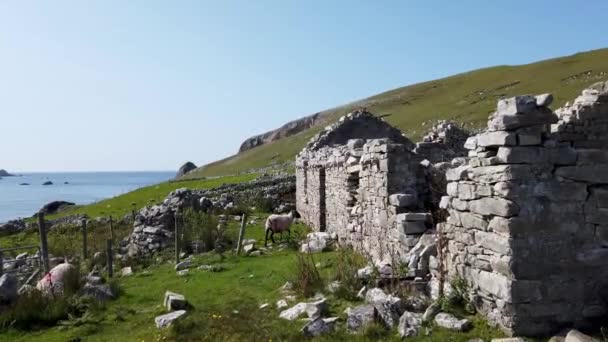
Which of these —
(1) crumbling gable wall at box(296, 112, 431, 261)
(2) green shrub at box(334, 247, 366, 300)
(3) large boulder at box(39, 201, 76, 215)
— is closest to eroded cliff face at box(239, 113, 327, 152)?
(3) large boulder at box(39, 201, 76, 215)

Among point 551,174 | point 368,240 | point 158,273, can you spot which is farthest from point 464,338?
point 158,273

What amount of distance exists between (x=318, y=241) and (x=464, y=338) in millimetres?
8814

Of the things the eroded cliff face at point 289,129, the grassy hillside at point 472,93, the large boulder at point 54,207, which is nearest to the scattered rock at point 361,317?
the grassy hillside at point 472,93

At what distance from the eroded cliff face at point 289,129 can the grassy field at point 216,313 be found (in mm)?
102155

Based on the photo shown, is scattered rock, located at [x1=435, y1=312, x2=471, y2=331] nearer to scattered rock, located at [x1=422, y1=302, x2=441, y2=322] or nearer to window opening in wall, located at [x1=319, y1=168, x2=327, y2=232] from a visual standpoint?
scattered rock, located at [x1=422, y1=302, x2=441, y2=322]

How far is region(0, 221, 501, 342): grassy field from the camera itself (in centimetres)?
858

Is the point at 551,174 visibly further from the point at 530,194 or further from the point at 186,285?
the point at 186,285

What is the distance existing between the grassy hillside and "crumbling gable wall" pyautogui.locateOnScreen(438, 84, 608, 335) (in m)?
42.4

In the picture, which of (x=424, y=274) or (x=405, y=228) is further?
(x=405, y=228)

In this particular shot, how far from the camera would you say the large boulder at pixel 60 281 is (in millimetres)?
12387

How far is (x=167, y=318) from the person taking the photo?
32.1 feet

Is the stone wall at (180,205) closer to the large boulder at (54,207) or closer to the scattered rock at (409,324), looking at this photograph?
the scattered rock at (409,324)

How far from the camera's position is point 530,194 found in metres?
7.35

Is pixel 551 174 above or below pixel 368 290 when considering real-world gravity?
above
